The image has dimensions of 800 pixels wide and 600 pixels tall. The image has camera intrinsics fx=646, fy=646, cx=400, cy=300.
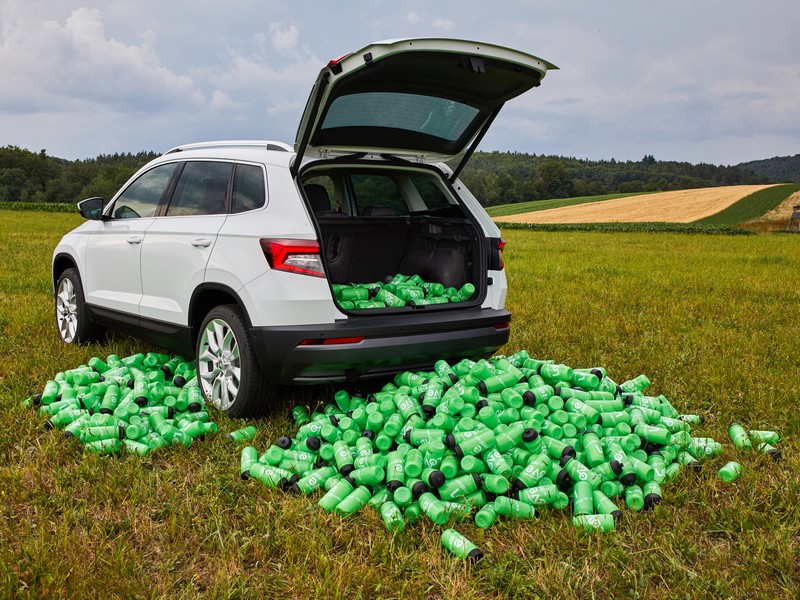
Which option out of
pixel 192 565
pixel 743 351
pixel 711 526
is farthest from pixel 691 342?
pixel 192 565

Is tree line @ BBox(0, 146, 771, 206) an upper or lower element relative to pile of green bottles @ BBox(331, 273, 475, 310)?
upper

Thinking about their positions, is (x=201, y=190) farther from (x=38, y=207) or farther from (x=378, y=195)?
(x=38, y=207)

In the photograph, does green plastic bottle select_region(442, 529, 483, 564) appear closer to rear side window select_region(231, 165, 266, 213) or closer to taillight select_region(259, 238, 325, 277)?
taillight select_region(259, 238, 325, 277)

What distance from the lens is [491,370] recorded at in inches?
174

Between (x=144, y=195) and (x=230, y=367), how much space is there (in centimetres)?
227

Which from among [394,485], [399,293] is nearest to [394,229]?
[399,293]

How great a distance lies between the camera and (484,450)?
3615mm

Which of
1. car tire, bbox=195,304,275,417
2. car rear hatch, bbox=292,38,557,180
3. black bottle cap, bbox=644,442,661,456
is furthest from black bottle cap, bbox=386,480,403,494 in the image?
car rear hatch, bbox=292,38,557,180

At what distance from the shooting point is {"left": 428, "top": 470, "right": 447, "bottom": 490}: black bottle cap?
11.0ft

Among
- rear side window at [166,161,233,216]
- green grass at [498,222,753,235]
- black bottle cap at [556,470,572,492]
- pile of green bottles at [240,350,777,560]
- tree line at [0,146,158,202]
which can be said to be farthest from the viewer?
tree line at [0,146,158,202]

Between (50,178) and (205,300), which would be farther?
(50,178)

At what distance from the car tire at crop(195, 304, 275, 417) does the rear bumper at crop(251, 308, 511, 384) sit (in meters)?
0.15

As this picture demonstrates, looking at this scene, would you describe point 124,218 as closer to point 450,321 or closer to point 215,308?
point 215,308

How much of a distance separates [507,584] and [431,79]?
11.0ft
